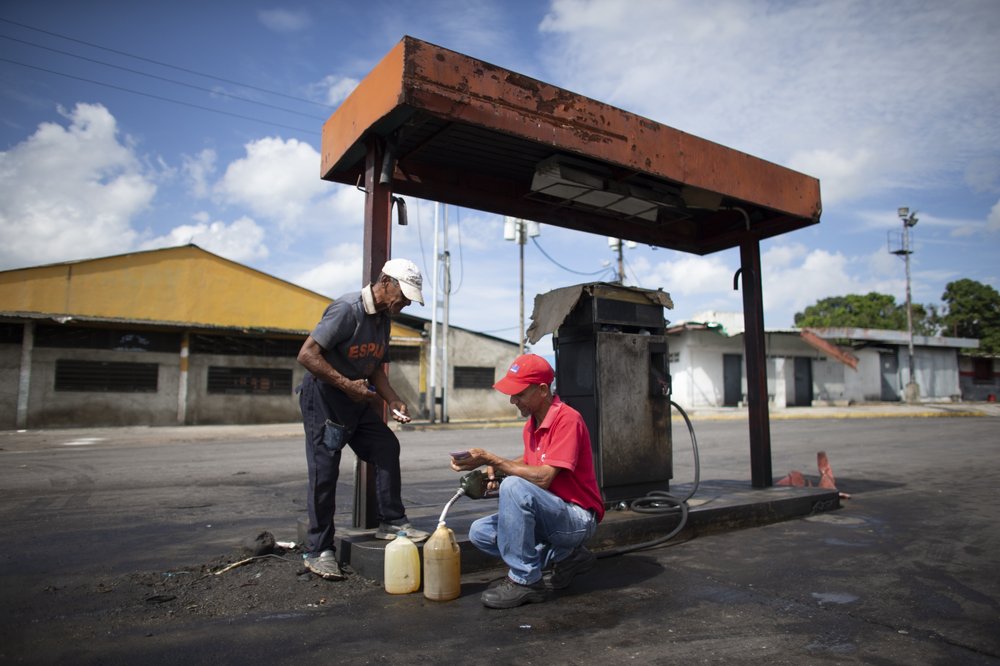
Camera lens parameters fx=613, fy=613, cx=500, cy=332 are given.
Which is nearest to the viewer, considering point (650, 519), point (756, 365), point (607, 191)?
point (650, 519)

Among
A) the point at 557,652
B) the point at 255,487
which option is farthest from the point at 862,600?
the point at 255,487

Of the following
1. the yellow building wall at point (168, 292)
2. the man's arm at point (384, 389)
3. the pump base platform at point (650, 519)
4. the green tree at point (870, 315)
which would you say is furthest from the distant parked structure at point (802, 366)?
the man's arm at point (384, 389)

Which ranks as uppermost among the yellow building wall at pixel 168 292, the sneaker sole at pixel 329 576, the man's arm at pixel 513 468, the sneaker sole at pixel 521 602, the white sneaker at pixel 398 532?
the yellow building wall at pixel 168 292

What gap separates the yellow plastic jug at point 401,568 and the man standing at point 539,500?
1.24ft

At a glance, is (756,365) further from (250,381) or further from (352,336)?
(250,381)

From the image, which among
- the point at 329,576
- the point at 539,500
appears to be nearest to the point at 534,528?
the point at 539,500

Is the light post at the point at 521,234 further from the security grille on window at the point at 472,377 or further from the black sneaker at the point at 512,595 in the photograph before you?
the black sneaker at the point at 512,595

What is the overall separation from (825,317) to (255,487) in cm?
5861

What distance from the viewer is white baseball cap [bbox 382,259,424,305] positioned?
3918mm

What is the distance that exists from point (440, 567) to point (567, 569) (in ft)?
2.40

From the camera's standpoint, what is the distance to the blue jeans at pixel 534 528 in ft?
10.8

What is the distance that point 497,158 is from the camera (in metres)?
5.37

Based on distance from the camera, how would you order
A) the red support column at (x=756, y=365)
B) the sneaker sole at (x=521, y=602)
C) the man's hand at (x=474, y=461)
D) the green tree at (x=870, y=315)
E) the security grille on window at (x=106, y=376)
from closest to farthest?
the sneaker sole at (x=521, y=602) → the man's hand at (x=474, y=461) → the red support column at (x=756, y=365) → the security grille on window at (x=106, y=376) → the green tree at (x=870, y=315)

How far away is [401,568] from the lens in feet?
11.5
